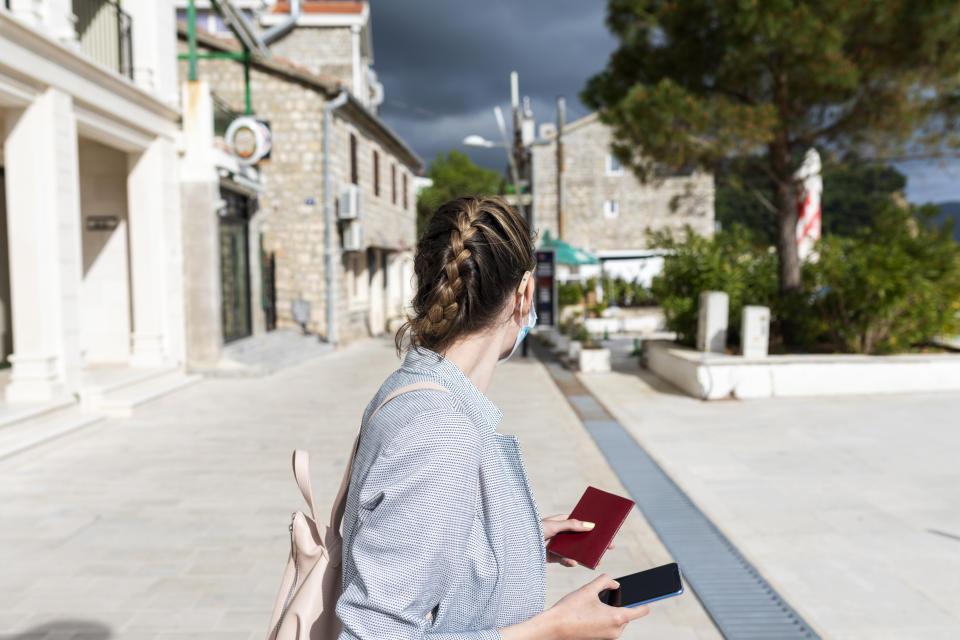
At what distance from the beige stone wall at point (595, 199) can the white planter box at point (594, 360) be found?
20.5m

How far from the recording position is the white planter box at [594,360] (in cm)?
1262

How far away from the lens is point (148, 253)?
1099cm

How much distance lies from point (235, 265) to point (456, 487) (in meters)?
14.1

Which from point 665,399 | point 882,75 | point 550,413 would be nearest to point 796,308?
point 665,399

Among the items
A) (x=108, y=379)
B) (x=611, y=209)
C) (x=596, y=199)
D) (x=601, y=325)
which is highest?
(x=596, y=199)

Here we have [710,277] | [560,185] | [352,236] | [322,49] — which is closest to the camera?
[710,277]

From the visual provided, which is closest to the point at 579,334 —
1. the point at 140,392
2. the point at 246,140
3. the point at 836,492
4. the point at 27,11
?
the point at 246,140

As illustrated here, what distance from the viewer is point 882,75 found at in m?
10.8

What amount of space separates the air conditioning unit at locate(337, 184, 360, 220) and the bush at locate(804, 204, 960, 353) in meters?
10.4

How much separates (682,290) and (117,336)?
8839 mm

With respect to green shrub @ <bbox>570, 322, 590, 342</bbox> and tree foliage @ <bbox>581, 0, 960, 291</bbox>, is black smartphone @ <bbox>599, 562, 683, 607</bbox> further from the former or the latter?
green shrub @ <bbox>570, 322, 590, 342</bbox>

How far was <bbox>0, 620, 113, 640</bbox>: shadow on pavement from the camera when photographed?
3293 mm

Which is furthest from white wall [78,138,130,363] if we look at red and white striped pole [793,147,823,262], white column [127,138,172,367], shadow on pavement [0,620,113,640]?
A: red and white striped pole [793,147,823,262]

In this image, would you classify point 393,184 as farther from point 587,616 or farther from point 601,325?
point 587,616
